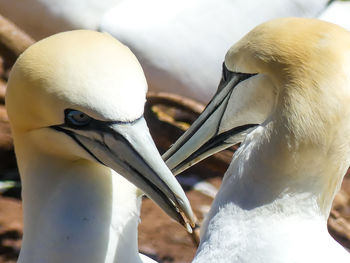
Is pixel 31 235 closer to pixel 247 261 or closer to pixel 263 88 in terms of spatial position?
pixel 247 261

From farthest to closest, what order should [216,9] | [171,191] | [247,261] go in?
[216,9], [247,261], [171,191]

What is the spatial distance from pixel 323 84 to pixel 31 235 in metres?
1.05

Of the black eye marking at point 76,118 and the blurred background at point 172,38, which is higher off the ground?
the black eye marking at point 76,118

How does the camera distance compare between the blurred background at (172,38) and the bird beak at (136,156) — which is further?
the blurred background at (172,38)

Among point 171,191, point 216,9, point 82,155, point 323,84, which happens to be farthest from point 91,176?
point 216,9

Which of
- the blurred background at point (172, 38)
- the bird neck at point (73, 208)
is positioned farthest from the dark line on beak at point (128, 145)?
the blurred background at point (172, 38)

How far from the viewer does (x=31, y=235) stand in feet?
8.77

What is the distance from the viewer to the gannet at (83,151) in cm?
230

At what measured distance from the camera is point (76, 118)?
2377 millimetres

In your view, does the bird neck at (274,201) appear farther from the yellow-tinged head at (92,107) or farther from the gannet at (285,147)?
the yellow-tinged head at (92,107)

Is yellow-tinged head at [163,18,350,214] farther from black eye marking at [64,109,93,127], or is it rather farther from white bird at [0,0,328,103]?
white bird at [0,0,328,103]

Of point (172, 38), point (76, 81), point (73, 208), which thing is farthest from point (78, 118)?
point (172, 38)

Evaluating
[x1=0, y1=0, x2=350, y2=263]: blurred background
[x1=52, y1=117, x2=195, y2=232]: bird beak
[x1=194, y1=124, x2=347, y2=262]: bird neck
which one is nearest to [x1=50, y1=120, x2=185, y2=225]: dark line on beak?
[x1=52, y1=117, x2=195, y2=232]: bird beak

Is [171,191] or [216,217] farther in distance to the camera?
[216,217]
